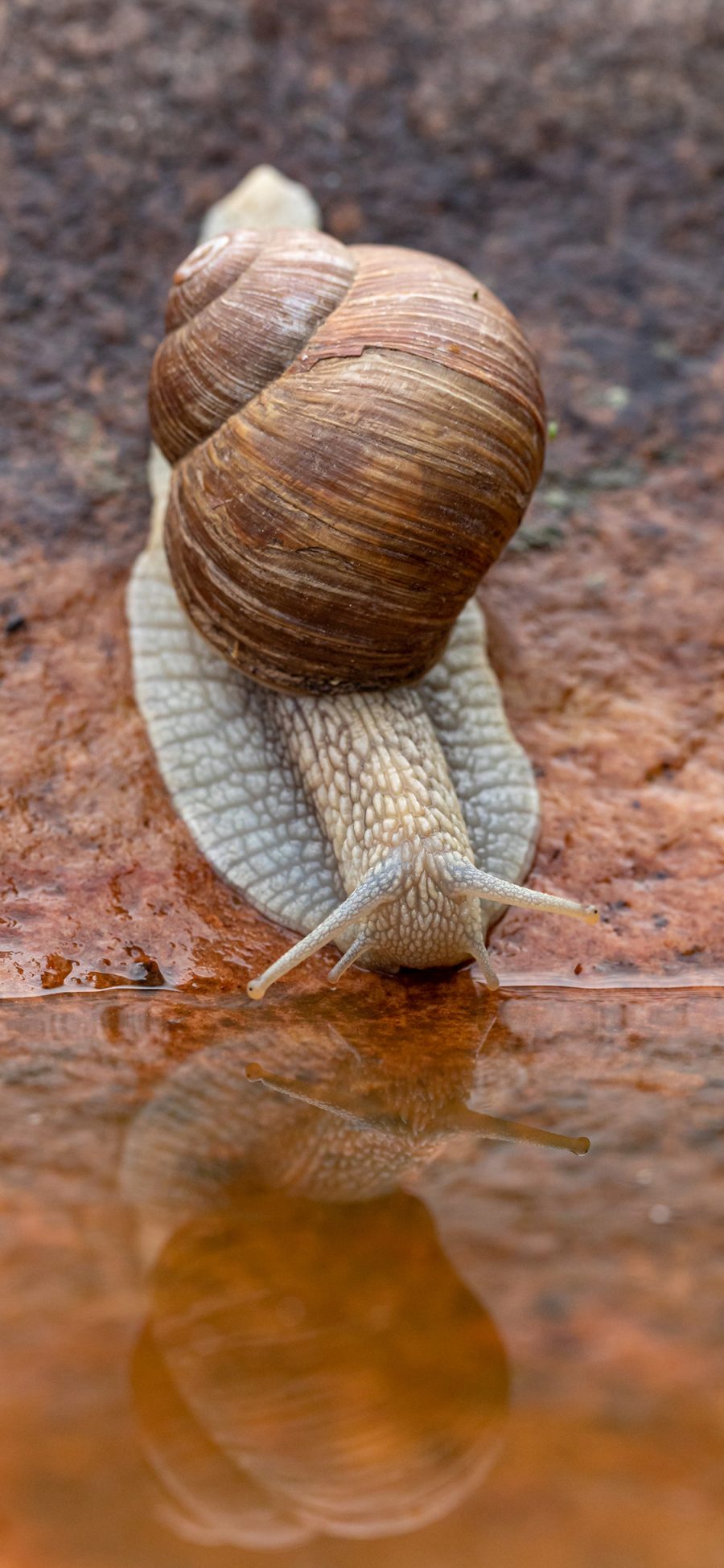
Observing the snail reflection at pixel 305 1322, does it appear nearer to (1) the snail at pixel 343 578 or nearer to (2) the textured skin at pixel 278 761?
(1) the snail at pixel 343 578

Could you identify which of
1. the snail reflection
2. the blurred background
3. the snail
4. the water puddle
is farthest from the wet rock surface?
the snail reflection

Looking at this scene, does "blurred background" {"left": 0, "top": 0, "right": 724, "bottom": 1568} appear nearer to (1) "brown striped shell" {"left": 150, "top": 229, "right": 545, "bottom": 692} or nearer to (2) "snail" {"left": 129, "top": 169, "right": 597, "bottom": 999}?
(2) "snail" {"left": 129, "top": 169, "right": 597, "bottom": 999}

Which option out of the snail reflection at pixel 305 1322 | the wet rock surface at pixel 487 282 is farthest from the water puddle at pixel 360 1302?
the wet rock surface at pixel 487 282

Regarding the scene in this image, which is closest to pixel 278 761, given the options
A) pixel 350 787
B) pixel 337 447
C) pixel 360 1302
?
pixel 350 787

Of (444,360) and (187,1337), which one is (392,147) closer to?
(444,360)

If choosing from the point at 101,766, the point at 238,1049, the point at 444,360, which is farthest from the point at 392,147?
the point at 238,1049

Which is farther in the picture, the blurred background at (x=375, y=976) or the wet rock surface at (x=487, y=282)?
the wet rock surface at (x=487, y=282)
